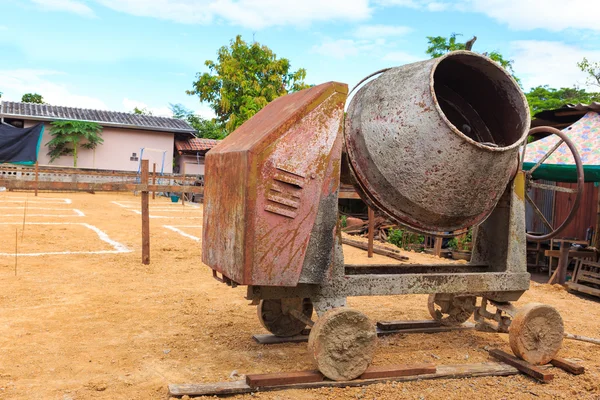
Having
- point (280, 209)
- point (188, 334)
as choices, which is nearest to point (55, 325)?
point (188, 334)

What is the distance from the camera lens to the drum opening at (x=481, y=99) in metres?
3.84

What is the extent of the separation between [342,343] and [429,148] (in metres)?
1.38

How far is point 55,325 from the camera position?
4.52m

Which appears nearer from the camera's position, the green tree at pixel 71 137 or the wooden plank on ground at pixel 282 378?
the wooden plank on ground at pixel 282 378

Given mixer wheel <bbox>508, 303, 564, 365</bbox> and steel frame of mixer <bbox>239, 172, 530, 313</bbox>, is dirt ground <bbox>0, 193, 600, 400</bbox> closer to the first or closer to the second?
mixer wheel <bbox>508, 303, 564, 365</bbox>

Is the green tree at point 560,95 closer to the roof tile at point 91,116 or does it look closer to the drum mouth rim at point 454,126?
the roof tile at point 91,116

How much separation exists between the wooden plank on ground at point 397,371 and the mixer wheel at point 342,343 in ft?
0.25

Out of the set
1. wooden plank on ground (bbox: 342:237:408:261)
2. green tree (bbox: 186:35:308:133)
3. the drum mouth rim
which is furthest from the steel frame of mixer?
green tree (bbox: 186:35:308:133)

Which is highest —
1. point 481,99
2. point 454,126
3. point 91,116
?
point 91,116

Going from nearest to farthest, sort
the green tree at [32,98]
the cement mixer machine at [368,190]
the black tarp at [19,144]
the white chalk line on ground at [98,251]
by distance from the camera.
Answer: the cement mixer machine at [368,190] < the white chalk line on ground at [98,251] < the black tarp at [19,144] < the green tree at [32,98]

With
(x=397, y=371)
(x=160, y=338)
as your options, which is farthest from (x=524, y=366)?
(x=160, y=338)

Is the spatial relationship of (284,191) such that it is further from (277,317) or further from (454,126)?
(277,317)

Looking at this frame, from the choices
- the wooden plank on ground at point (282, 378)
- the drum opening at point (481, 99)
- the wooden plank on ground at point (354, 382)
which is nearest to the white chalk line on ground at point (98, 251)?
the wooden plank on ground at point (354, 382)

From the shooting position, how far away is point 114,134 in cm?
2503
